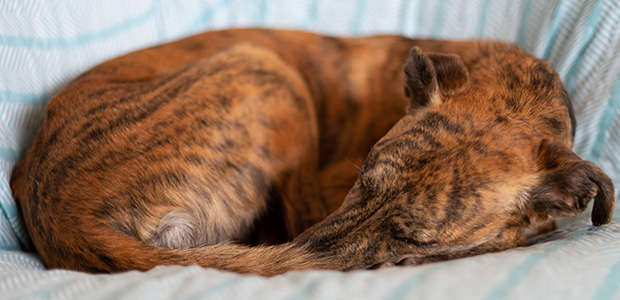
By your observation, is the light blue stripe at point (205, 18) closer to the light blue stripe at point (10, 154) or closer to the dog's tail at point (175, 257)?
the light blue stripe at point (10, 154)

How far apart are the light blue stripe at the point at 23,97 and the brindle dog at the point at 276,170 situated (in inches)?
7.6

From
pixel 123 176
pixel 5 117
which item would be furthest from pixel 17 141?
pixel 123 176

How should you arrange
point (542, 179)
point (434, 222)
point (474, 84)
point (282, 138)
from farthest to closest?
point (282, 138)
point (474, 84)
point (542, 179)
point (434, 222)

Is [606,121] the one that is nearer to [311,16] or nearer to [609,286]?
[609,286]

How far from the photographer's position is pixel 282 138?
6.08 ft

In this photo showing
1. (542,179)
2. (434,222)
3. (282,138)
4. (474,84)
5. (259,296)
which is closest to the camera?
(259,296)

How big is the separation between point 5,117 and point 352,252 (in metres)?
1.41

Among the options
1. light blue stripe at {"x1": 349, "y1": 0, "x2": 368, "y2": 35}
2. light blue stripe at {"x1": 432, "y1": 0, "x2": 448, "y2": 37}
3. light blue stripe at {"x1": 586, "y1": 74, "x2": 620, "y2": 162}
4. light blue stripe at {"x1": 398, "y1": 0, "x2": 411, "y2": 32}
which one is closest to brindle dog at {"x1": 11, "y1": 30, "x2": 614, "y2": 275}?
light blue stripe at {"x1": 586, "y1": 74, "x2": 620, "y2": 162}

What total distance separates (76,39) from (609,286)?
2188 millimetres

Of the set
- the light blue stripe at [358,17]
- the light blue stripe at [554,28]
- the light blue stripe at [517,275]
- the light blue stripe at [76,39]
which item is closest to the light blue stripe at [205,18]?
the light blue stripe at [76,39]

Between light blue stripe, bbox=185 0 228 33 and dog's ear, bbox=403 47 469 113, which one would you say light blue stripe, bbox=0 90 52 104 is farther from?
dog's ear, bbox=403 47 469 113

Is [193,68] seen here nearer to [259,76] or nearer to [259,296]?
[259,76]

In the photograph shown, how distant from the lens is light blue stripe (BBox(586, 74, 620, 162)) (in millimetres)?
1854

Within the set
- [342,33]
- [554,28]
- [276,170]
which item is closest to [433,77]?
[276,170]
